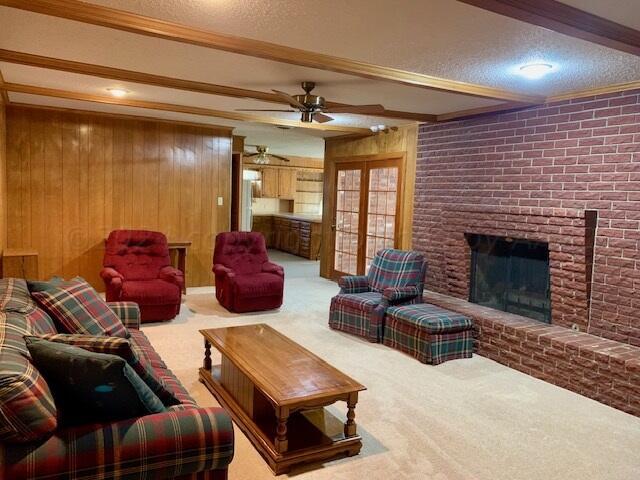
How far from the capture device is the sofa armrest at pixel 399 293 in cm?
446

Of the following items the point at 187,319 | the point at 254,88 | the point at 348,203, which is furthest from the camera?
the point at 348,203

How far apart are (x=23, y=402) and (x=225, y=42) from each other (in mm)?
2164

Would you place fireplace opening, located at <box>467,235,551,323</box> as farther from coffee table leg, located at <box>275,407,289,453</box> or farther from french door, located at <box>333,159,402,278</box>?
coffee table leg, located at <box>275,407,289,453</box>

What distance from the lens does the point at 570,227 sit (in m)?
3.87

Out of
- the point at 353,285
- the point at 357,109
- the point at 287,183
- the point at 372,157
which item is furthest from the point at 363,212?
the point at 287,183

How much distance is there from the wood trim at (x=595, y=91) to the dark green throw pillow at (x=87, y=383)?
3889mm

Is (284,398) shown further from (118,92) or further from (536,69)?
(118,92)

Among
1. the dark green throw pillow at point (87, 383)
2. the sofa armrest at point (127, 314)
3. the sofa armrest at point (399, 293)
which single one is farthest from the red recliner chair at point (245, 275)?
the dark green throw pillow at point (87, 383)

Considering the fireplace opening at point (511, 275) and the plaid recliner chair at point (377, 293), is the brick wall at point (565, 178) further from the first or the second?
the plaid recliner chair at point (377, 293)

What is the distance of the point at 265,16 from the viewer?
2.49 meters

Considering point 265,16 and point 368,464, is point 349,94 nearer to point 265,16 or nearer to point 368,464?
point 265,16

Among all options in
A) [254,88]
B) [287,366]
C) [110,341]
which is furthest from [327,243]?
[110,341]

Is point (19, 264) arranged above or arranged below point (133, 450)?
above

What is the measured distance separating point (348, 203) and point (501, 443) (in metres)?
4.85
